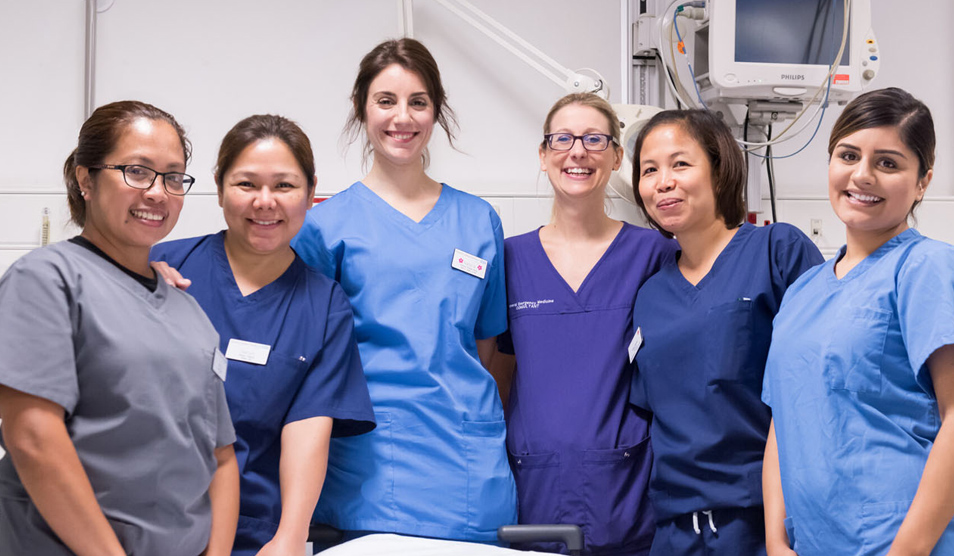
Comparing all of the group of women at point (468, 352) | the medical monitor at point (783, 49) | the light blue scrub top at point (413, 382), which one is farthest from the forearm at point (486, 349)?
the medical monitor at point (783, 49)

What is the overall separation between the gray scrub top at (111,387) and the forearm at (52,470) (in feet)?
0.09

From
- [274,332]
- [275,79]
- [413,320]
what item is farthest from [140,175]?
[275,79]

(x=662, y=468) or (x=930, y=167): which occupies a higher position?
(x=930, y=167)

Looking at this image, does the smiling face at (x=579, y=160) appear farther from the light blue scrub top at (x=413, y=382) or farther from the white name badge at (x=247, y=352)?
the white name badge at (x=247, y=352)

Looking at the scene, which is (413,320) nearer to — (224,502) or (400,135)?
(400,135)

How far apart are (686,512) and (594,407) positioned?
269 mm

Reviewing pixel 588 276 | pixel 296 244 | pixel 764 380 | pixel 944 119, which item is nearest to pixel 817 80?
pixel 944 119

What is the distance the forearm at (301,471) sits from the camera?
1.29 metres

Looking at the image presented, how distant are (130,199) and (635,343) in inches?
38.5

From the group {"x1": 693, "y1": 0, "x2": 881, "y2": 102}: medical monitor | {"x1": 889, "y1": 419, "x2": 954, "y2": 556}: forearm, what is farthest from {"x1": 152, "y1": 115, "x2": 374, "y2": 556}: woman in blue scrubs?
{"x1": 693, "y1": 0, "x2": 881, "y2": 102}: medical monitor

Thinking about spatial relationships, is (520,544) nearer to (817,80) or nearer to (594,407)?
(594,407)

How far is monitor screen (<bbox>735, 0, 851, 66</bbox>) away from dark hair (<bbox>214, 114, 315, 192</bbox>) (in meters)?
1.47

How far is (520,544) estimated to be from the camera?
5.05ft

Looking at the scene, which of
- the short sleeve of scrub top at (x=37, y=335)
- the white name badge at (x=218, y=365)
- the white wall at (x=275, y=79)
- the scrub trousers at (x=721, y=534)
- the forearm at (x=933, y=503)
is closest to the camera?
the short sleeve of scrub top at (x=37, y=335)
